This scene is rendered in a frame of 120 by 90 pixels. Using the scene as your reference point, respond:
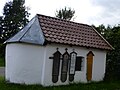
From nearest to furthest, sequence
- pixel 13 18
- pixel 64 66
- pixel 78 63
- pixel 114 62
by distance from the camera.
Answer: pixel 64 66, pixel 78 63, pixel 114 62, pixel 13 18

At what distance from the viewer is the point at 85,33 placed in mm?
20859

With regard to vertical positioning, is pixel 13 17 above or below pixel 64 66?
above

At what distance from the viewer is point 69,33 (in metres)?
19.4

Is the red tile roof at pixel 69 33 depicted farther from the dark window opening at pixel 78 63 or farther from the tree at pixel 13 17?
the tree at pixel 13 17

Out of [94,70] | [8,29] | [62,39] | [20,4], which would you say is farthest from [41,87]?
[20,4]

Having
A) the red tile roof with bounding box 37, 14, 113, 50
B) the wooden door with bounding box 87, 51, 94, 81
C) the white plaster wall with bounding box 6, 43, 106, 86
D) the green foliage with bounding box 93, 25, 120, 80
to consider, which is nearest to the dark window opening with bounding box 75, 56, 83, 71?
the wooden door with bounding box 87, 51, 94, 81

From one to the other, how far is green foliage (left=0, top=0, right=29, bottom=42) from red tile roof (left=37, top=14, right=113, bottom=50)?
3708cm

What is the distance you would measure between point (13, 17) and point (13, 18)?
1.66ft

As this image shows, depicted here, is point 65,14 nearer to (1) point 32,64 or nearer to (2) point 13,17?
(2) point 13,17

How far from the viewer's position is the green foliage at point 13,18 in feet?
190

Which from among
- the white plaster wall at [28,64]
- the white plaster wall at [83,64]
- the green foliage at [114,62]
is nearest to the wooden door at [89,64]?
the white plaster wall at [83,64]

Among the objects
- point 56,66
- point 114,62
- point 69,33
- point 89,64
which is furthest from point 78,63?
point 114,62

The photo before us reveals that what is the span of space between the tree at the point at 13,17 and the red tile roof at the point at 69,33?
37.2 metres

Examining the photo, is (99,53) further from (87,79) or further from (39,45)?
(39,45)
